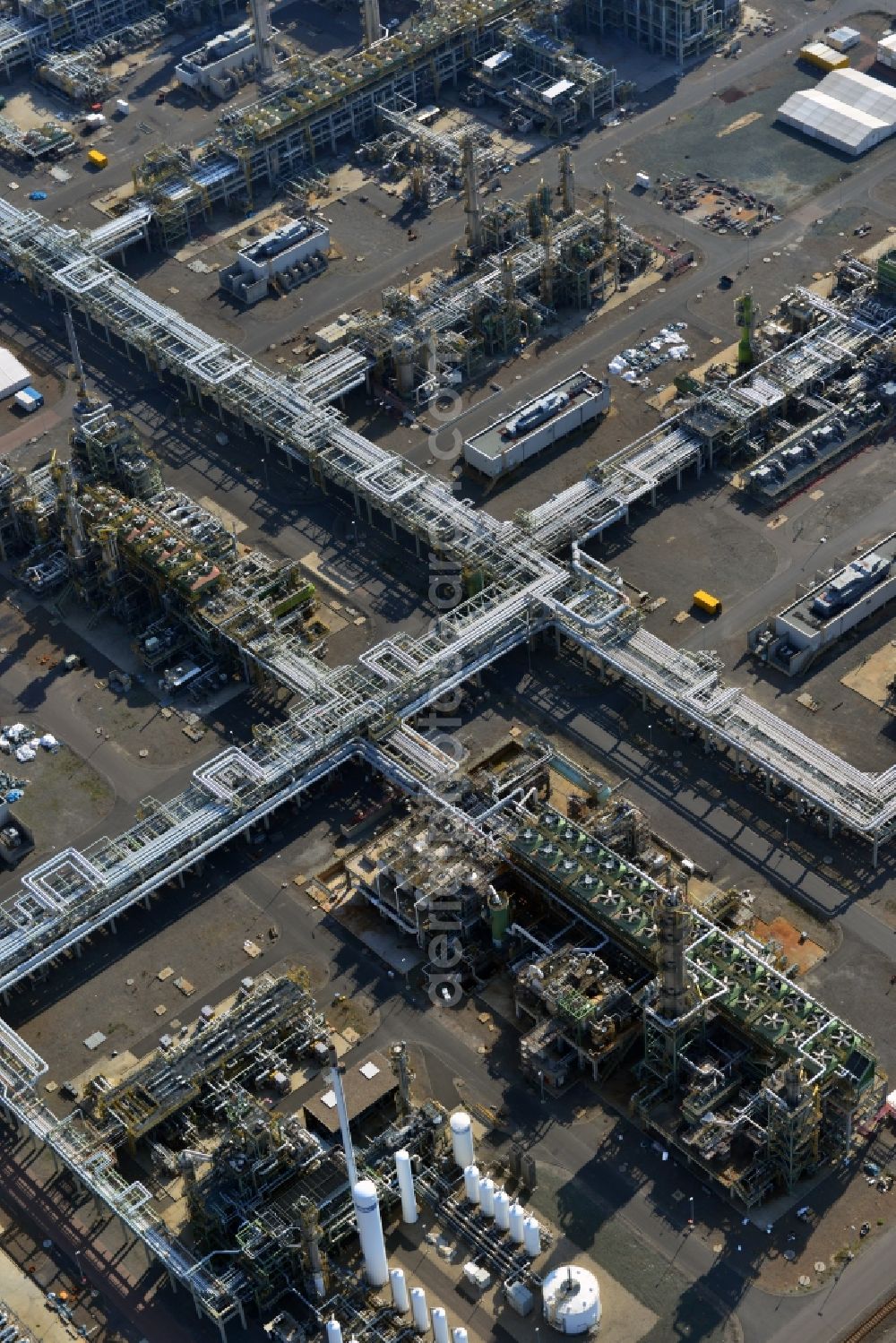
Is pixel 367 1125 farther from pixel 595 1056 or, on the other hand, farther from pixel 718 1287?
pixel 718 1287

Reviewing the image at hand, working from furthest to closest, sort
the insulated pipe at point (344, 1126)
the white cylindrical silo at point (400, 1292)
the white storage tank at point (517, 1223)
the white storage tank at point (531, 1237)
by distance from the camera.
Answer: the white storage tank at point (531, 1237) → the white storage tank at point (517, 1223) → the white cylindrical silo at point (400, 1292) → the insulated pipe at point (344, 1126)

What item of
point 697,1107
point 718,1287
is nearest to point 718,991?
point 697,1107

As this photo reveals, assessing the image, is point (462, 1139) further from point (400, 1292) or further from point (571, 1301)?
point (571, 1301)

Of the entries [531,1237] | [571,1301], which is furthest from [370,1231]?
[571,1301]

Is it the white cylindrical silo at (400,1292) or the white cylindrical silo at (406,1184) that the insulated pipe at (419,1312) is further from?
the white cylindrical silo at (406,1184)

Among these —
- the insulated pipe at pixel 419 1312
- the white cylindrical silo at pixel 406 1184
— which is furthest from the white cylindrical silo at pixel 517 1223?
the insulated pipe at pixel 419 1312
